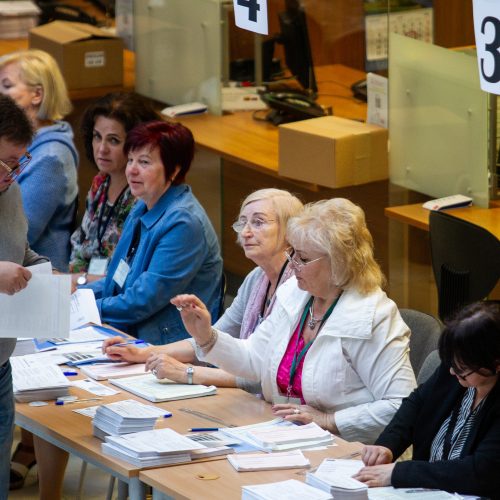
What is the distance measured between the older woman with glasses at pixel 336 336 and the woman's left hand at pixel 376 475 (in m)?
0.42

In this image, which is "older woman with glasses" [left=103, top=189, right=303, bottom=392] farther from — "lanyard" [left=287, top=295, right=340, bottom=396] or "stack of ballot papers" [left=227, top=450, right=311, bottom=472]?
"stack of ballot papers" [left=227, top=450, right=311, bottom=472]

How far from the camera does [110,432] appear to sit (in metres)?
3.25

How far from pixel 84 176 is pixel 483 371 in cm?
519

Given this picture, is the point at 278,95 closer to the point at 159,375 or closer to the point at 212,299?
the point at 212,299

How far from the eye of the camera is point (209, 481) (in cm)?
297

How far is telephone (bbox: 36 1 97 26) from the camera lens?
340 inches

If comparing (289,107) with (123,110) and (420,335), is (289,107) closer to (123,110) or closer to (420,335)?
(123,110)

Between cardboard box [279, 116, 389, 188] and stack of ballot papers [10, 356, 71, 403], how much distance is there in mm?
2163

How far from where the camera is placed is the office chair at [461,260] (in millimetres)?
4648

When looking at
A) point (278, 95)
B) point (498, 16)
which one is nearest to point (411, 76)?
point (278, 95)

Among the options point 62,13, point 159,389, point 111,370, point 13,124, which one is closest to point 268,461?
point 159,389

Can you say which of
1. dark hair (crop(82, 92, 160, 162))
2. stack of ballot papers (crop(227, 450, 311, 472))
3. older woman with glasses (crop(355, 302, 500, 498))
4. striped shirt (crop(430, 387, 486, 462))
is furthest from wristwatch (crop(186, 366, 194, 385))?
dark hair (crop(82, 92, 160, 162))

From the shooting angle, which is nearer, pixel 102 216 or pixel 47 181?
pixel 102 216

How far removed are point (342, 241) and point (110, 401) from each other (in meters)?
0.87
